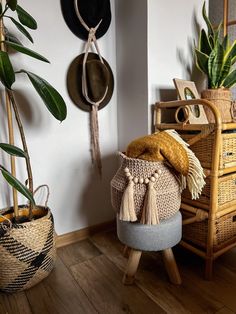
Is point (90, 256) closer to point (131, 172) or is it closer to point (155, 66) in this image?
point (131, 172)

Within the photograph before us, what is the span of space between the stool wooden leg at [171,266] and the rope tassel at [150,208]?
0.84 ft

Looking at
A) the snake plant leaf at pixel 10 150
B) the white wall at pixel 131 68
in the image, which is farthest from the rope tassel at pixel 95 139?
the snake plant leaf at pixel 10 150

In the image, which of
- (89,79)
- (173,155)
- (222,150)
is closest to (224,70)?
(222,150)

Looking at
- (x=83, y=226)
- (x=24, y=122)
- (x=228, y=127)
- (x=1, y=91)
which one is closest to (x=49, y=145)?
(x=24, y=122)

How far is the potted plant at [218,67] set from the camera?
1.28 m

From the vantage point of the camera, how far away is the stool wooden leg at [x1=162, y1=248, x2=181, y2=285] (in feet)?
3.78

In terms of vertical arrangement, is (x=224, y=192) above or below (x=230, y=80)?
below

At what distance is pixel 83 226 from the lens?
161 centimetres

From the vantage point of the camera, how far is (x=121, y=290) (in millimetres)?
1129

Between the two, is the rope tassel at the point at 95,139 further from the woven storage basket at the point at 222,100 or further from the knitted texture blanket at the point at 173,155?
the woven storage basket at the point at 222,100

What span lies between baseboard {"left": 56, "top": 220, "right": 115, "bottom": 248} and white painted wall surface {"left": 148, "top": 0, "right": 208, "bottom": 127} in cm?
89

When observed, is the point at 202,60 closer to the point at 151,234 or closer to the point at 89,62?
the point at 89,62

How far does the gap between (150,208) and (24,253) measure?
594mm

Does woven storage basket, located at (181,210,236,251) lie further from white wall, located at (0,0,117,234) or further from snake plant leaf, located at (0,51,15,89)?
snake plant leaf, located at (0,51,15,89)
